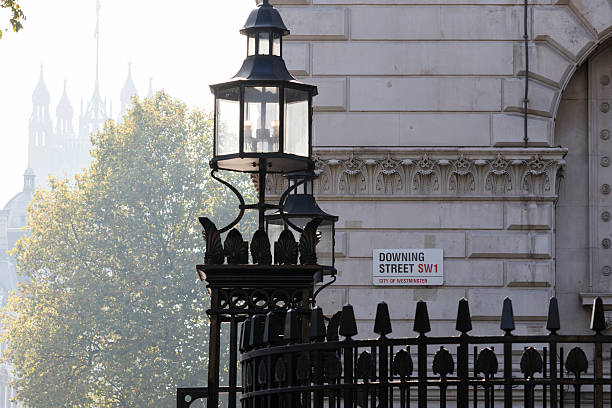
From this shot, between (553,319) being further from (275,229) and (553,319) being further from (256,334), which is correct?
(275,229)

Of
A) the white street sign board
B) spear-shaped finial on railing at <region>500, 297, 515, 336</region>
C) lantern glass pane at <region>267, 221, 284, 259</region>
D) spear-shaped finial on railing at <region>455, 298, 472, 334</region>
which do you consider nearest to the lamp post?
spear-shaped finial on railing at <region>455, 298, 472, 334</region>

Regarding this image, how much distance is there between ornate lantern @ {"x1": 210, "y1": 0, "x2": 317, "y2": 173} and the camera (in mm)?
8570

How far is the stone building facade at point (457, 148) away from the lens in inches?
601

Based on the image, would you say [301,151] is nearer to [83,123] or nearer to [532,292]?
[532,292]

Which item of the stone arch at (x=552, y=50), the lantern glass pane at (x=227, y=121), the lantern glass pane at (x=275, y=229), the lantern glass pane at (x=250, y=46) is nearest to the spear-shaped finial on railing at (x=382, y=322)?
the lantern glass pane at (x=227, y=121)

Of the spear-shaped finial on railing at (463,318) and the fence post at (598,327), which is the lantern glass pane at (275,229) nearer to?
the spear-shaped finial on railing at (463,318)

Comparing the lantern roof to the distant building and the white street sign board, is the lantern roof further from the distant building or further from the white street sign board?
the distant building

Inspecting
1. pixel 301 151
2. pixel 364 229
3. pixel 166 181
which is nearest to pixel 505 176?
pixel 364 229

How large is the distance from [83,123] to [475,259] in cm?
16233

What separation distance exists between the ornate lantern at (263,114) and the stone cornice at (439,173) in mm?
6450

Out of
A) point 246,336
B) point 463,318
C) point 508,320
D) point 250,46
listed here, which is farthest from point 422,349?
point 250,46

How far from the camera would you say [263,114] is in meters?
8.63

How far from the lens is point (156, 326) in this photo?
41125mm

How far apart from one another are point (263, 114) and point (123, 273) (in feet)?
115
